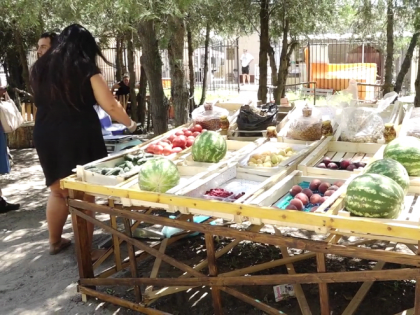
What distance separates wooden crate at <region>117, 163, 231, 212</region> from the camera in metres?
2.99

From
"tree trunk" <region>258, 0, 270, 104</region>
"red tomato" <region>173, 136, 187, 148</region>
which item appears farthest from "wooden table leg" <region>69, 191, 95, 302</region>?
"tree trunk" <region>258, 0, 270, 104</region>

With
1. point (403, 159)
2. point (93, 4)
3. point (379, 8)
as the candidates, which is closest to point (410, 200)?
Answer: point (403, 159)

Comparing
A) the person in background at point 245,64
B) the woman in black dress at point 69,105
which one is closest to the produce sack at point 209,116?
the woman in black dress at point 69,105

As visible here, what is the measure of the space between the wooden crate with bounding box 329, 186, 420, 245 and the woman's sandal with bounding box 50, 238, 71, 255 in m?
2.88

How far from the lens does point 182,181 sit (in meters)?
3.31

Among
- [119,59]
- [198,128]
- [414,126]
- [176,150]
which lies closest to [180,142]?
[176,150]

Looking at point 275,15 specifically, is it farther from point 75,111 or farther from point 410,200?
point 410,200

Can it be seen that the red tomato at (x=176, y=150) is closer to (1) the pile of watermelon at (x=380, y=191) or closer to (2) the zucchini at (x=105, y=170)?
(2) the zucchini at (x=105, y=170)

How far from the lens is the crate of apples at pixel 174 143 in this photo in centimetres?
405

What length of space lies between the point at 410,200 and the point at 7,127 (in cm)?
451

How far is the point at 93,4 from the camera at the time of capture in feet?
15.3

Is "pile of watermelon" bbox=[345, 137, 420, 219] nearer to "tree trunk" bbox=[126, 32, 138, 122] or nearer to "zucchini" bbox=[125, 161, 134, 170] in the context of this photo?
"zucchini" bbox=[125, 161, 134, 170]

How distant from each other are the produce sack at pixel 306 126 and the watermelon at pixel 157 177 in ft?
4.67

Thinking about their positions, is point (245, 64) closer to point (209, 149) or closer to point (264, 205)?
point (209, 149)
